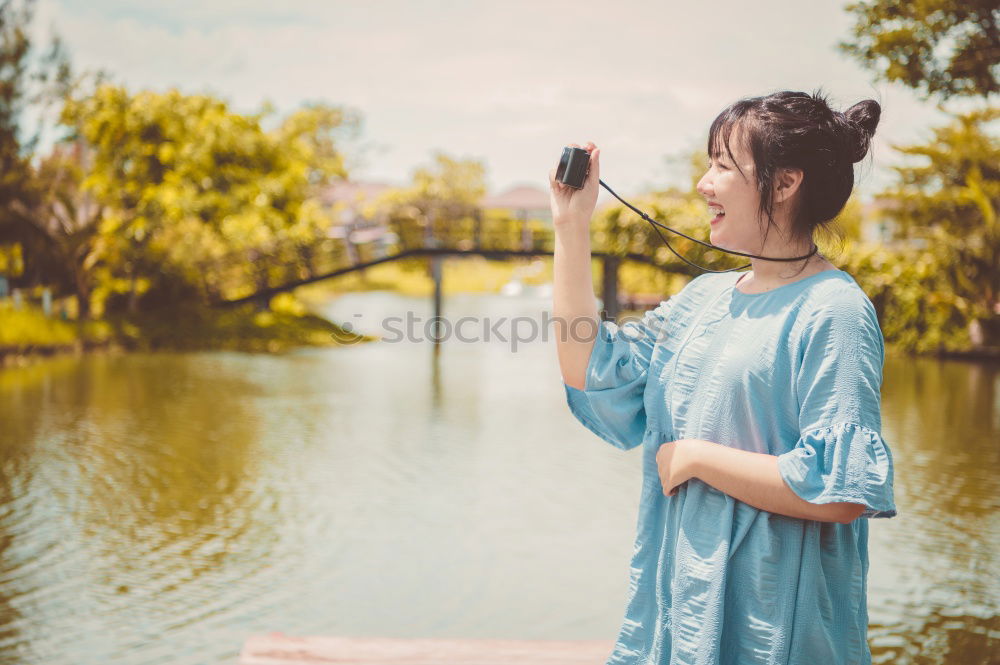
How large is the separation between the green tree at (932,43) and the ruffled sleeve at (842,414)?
12.1ft

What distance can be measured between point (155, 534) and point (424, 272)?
31.2 m

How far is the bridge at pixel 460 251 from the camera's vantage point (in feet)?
54.0

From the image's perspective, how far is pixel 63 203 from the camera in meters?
16.6

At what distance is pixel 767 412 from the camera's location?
1.06m

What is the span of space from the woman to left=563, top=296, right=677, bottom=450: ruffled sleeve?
0.11 ft

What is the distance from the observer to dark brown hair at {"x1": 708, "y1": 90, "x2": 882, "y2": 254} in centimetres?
107

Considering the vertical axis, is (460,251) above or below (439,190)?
below

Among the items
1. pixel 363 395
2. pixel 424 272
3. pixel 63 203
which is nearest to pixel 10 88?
pixel 63 203

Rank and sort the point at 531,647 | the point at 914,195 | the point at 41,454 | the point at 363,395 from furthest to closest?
the point at 914,195, the point at 363,395, the point at 41,454, the point at 531,647

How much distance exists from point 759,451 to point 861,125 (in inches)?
15.9

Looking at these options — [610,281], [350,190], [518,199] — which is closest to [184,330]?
[610,281]

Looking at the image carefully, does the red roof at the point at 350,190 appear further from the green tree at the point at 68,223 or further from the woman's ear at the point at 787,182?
the woman's ear at the point at 787,182

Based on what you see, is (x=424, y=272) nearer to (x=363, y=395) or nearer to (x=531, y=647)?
(x=363, y=395)

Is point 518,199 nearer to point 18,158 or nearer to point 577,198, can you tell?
point 18,158
